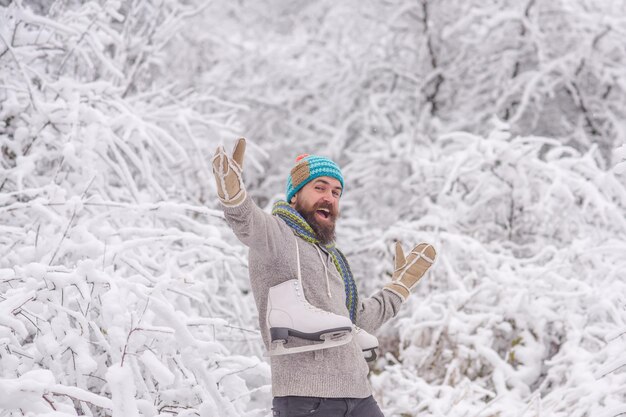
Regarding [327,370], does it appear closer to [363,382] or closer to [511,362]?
[363,382]

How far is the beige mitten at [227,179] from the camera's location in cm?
179

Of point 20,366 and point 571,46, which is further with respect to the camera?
point 571,46

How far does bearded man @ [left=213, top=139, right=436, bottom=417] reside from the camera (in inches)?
75.8

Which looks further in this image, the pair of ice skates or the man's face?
the man's face

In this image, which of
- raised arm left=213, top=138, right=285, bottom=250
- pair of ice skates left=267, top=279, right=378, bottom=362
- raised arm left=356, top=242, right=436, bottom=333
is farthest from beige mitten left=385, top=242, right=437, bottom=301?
raised arm left=213, top=138, right=285, bottom=250

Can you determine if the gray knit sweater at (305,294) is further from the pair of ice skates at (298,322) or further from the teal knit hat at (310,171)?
the teal knit hat at (310,171)

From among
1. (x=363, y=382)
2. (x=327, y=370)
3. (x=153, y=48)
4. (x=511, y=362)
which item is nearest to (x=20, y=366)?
(x=327, y=370)

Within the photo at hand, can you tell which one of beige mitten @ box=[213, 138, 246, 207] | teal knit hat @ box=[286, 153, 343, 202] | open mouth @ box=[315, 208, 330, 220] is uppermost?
beige mitten @ box=[213, 138, 246, 207]

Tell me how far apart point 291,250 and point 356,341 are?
48cm

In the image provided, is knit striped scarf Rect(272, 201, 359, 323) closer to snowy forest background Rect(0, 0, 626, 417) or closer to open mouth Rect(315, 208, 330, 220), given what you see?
open mouth Rect(315, 208, 330, 220)

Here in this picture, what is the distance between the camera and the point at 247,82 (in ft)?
28.9

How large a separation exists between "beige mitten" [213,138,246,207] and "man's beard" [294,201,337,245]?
49 cm

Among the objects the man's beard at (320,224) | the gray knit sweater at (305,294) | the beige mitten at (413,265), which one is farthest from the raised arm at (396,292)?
the man's beard at (320,224)

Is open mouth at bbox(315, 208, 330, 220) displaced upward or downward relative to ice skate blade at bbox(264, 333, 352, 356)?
upward
